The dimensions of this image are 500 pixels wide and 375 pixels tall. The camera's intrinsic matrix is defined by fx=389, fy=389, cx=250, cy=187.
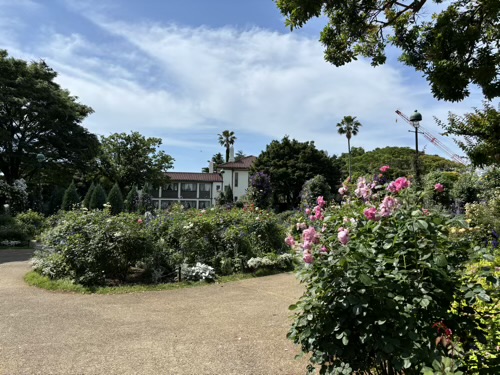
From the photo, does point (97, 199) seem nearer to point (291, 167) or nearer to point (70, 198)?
point (70, 198)

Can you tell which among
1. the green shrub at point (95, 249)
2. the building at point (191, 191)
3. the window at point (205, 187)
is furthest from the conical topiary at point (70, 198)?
the window at point (205, 187)

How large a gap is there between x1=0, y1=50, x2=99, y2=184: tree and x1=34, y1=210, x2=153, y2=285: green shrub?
73.2ft

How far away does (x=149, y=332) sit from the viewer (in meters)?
4.38

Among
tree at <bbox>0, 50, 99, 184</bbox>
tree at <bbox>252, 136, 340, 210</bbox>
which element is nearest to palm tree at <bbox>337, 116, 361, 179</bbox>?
tree at <bbox>252, 136, 340, 210</bbox>

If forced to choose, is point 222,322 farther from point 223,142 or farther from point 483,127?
point 223,142

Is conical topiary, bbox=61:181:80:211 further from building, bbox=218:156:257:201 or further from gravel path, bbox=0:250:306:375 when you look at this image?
building, bbox=218:156:257:201

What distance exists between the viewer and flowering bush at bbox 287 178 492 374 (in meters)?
2.04

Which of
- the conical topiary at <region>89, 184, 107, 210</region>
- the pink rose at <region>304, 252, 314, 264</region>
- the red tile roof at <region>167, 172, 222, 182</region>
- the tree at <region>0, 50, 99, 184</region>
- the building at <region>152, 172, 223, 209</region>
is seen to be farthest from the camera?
the red tile roof at <region>167, 172, 222, 182</region>

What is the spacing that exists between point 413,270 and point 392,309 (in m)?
0.26

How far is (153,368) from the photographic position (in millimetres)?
3383

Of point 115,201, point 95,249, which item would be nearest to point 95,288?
point 95,249

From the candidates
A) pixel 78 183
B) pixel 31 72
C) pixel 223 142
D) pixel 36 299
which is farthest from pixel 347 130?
pixel 36 299

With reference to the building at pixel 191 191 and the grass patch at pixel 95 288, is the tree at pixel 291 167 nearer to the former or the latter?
the building at pixel 191 191

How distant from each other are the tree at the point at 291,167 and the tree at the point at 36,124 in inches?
640
